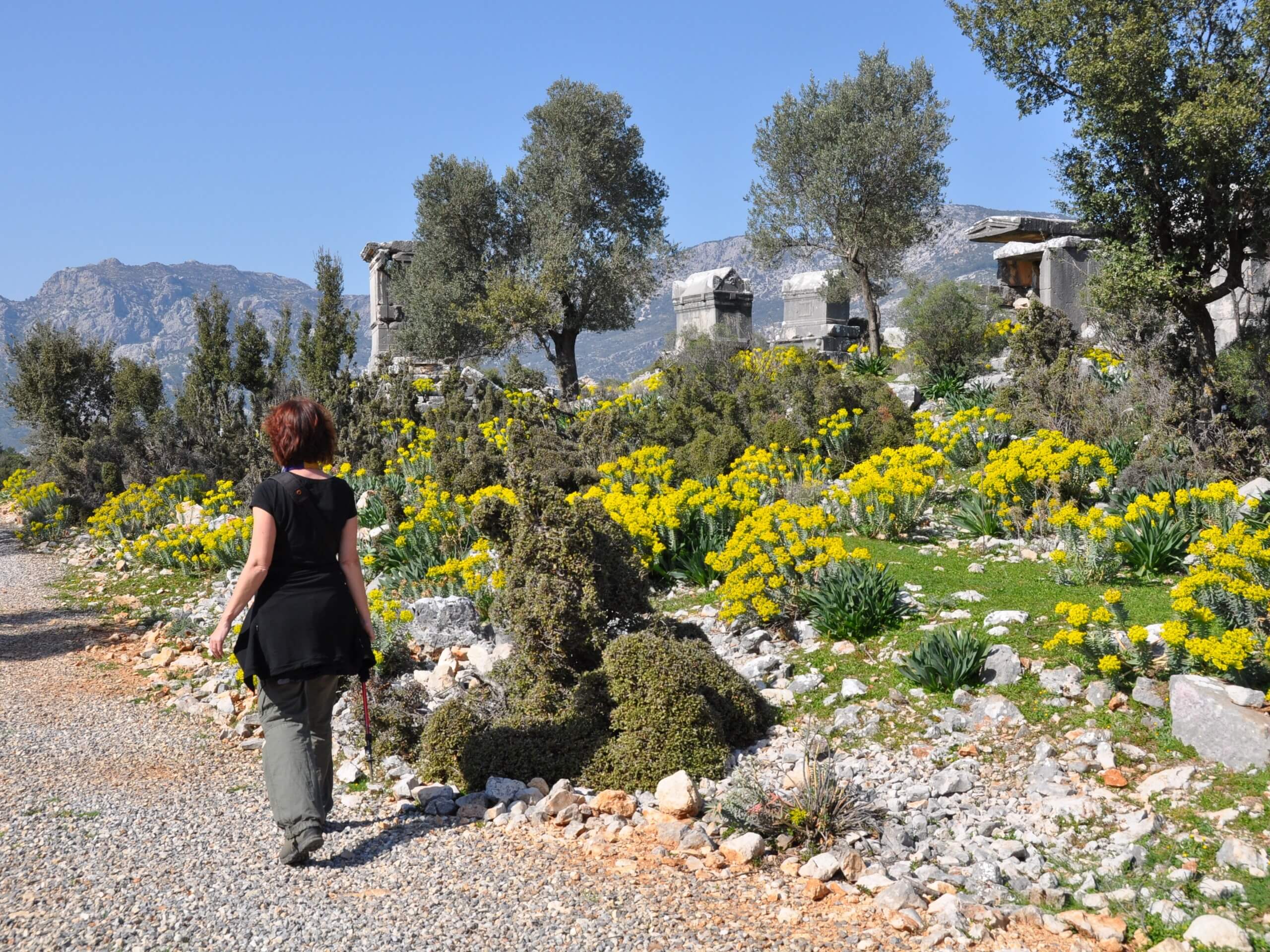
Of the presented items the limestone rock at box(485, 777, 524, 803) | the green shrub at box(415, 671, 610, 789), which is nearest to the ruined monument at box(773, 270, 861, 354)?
the green shrub at box(415, 671, 610, 789)

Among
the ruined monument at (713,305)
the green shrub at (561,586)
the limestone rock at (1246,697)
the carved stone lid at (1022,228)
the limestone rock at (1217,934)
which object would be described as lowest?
the limestone rock at (1217,934)

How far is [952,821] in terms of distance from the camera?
422cm

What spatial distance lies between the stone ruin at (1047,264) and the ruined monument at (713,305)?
515 cm

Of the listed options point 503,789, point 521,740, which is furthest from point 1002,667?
point 503,789

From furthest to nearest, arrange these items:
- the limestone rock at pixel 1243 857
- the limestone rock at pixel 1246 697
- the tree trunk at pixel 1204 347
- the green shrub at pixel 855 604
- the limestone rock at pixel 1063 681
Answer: the tree trunk at pixel 1204 347, the green shrub at pixel 855 604, the limestone rock at pixel 1063 681, the limestone rock at pixel 1246 697, the limestone rock at pixel 1243 857

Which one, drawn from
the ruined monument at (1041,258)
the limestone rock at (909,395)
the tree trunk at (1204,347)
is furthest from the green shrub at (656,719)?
the ruined monument at (1041,258)

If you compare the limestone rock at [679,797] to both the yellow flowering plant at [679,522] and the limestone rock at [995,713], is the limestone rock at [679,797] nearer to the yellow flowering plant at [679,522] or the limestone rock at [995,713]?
the limestone rock at [995,713]

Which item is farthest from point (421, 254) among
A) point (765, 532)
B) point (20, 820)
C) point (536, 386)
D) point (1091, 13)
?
point (20, 820)

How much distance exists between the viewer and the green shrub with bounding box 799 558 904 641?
633cm

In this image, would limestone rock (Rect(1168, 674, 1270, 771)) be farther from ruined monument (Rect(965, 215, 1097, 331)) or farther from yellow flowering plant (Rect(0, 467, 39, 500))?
yellow flowering plant (Rect(0, 467, 39, 500))

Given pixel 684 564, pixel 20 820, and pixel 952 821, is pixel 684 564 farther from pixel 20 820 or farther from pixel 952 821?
pixel 20 820

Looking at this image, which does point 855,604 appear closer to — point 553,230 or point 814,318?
point 814,318

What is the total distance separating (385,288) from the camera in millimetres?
26578

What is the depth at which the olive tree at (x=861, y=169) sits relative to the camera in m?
20.6
